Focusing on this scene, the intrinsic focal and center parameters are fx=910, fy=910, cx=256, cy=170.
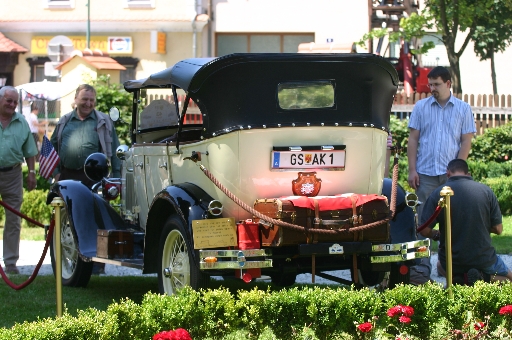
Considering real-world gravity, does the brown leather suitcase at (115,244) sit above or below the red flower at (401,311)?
above

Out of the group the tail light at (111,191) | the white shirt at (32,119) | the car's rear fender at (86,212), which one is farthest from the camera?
Result: the white shirt at (32,119)

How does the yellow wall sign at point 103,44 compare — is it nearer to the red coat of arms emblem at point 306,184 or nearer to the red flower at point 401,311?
the red coat of arms emblem at point 306,184

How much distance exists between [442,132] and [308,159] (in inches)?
90.5

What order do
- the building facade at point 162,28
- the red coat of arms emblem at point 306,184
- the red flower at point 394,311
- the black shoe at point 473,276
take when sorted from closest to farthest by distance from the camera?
the red flower at point 394,311, the red coat of arms emblem at point 306,184, the black shoe at point 473,276, the building facade at point 162,28

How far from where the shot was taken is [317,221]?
6422 millimetres

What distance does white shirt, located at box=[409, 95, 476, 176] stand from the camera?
8.62m

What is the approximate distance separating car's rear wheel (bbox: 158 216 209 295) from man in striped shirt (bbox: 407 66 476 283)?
2.65m

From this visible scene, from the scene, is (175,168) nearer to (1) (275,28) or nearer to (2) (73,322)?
(2) (73,322)

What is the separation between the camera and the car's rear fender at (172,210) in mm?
6723

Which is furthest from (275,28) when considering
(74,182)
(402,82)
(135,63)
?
(74,182)

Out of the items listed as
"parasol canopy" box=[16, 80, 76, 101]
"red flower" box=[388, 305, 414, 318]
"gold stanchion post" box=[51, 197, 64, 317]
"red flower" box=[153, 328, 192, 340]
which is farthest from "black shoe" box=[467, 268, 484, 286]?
"parasol canopy" box=[16, 80, 76, 101]

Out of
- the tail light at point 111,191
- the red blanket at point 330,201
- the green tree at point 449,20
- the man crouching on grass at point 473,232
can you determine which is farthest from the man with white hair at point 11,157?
the green tree at point 449,20

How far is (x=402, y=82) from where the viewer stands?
2489 cm

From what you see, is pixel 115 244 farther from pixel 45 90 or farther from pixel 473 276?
pixel 45 90
